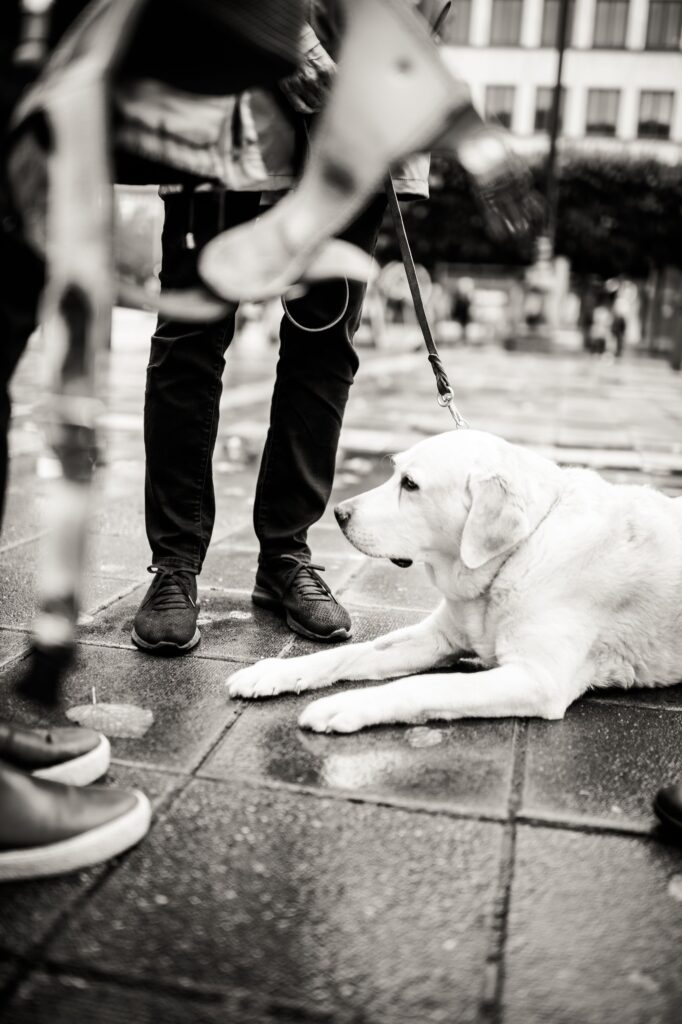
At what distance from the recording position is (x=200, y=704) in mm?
2398

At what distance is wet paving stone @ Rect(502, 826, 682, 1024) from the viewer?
1.37 metres

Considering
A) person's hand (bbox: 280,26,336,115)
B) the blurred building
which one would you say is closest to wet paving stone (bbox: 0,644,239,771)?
person's hand (bbox: 280,26,336,115)

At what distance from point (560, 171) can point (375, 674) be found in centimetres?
3697

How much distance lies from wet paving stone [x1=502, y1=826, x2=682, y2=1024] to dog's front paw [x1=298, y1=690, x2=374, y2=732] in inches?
21.5

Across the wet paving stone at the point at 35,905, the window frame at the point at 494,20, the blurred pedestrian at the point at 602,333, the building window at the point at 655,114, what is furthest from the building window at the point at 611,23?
the wet paving stone at the point at 35,905

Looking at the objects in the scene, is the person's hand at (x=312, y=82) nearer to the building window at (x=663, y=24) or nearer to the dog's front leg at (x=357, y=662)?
the dog's front leg at (x=357, y=662)

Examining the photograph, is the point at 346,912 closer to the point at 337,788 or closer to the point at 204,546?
the point at 337,788

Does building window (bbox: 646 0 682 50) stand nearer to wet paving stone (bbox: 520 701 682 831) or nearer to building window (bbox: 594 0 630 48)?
building window (bbox: 594 0 630 48)

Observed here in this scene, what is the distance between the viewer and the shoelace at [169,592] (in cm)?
283

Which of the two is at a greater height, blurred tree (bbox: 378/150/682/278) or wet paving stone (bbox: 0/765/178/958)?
blurred tree (bbox: 378/150/682/278)

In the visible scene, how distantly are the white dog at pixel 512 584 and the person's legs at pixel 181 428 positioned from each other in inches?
16.8

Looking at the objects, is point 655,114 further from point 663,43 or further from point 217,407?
point 217,407

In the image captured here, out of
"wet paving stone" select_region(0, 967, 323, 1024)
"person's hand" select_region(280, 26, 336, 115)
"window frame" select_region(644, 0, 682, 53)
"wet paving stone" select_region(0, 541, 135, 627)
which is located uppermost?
"window frame" select_region(644, 0, 682, 53)

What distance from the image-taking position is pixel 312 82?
245 centimetres
